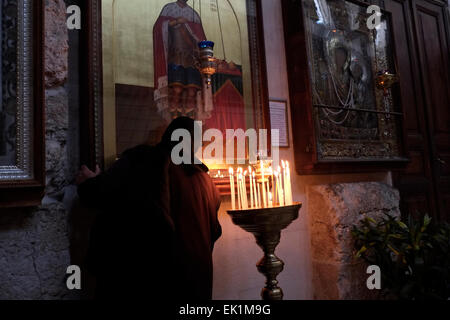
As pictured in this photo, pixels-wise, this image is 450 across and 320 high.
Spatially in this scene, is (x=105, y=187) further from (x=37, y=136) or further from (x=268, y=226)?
(x=268, y=226)

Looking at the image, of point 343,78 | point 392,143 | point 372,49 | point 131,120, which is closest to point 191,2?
point 131,120

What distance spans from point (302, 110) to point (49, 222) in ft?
5.92

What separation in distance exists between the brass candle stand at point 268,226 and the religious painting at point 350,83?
2.84 feet

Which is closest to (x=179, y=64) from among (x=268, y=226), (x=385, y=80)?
(x=268, y=226)

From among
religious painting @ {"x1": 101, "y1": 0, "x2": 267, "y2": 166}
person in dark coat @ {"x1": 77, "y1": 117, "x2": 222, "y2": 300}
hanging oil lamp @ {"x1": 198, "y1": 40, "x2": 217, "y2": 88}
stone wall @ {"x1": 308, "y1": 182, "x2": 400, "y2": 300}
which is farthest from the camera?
stone wall @ {"x1": 308, "y1": 182, "x2": 400, "y2": 300}

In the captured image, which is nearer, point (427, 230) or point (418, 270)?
point (418, 270)

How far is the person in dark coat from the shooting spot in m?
1.34

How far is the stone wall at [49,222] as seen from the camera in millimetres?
1421

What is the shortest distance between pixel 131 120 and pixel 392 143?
7.35ft

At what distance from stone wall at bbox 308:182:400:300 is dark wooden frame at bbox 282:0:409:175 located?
16cm

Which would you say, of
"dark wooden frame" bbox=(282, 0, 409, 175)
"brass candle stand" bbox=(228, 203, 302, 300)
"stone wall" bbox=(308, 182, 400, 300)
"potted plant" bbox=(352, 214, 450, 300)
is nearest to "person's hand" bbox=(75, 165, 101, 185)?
"brass candle stand" bbox=(228, 203, 302, 300)

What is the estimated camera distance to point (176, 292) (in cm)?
142

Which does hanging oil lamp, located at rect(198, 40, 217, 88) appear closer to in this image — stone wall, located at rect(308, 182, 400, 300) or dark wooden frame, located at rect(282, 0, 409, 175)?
dark wooden frame, located at rect(282, 0, 409, 175)
